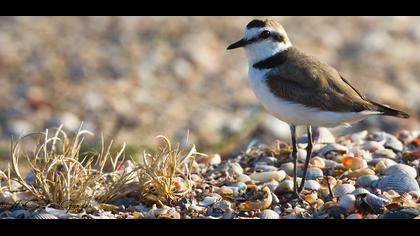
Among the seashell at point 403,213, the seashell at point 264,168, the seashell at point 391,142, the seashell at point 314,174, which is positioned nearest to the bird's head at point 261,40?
the seashell at point 264,168

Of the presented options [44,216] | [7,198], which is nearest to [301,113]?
[44,216]

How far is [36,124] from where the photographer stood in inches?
379

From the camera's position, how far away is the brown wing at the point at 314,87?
598 centimetres

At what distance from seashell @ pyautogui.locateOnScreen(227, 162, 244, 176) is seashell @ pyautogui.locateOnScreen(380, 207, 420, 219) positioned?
4.92ft

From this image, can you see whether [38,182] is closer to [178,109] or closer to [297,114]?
[297,114]

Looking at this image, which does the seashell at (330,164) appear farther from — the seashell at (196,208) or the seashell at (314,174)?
the seashell at (196,208)

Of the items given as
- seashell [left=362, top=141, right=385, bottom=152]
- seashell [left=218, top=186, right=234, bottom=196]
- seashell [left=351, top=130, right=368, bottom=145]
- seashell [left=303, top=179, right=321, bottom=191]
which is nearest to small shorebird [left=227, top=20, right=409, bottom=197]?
seashell [left=303, top=179, right=321, bottom=191]

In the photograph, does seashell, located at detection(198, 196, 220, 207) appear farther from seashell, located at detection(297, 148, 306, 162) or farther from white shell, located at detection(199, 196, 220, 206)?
seashell, located at detection(297, 148, 306, 162)

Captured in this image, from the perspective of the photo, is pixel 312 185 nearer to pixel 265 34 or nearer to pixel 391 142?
pixel 265 34

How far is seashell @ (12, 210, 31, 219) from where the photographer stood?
17.5 ft

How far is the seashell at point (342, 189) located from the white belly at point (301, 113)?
498mm

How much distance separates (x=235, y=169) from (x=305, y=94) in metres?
0.89

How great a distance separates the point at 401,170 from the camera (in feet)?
19.7

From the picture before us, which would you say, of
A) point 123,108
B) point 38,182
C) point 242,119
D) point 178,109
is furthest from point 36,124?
point 38,182
